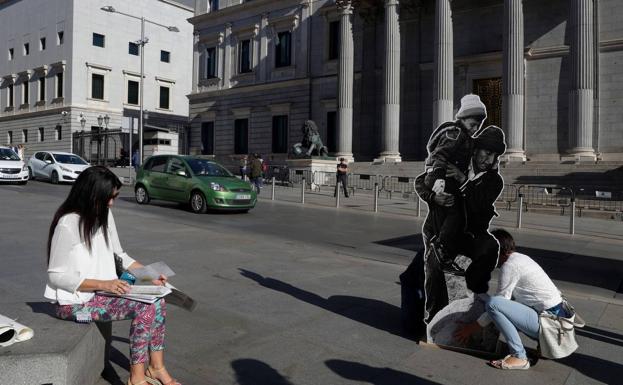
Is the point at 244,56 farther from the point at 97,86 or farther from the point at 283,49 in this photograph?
the point at 97,86

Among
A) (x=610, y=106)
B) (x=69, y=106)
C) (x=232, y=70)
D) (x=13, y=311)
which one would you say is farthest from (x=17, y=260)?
(x=69, y=106)

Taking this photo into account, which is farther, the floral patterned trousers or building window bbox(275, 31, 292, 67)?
building window bbox(275, 31, 292, 67)

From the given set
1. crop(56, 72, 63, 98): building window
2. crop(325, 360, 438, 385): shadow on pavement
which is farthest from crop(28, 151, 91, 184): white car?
crop(56, 72, 63, 98): building window

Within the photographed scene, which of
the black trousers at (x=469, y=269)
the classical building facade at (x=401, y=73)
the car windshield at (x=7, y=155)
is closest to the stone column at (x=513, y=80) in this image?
the classical building facade at (x=401, y=73)

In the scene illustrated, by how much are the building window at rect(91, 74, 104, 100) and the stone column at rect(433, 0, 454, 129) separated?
39.3m

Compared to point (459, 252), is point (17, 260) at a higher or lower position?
lower

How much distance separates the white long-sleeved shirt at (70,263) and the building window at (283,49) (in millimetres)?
37760

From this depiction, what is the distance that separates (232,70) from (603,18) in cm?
2769

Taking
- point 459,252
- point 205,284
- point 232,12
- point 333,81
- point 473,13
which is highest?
point 232,12

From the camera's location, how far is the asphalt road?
4.17 meters

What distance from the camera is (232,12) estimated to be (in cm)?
4341

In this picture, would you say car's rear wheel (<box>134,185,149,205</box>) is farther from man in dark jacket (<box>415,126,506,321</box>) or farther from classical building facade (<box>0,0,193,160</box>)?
Result: classical building facade (<box>0,0,193,160</box>)

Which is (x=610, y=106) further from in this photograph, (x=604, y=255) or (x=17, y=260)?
(x=17, y=260)

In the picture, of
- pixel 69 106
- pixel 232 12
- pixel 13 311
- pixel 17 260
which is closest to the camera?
pixel 13 311
